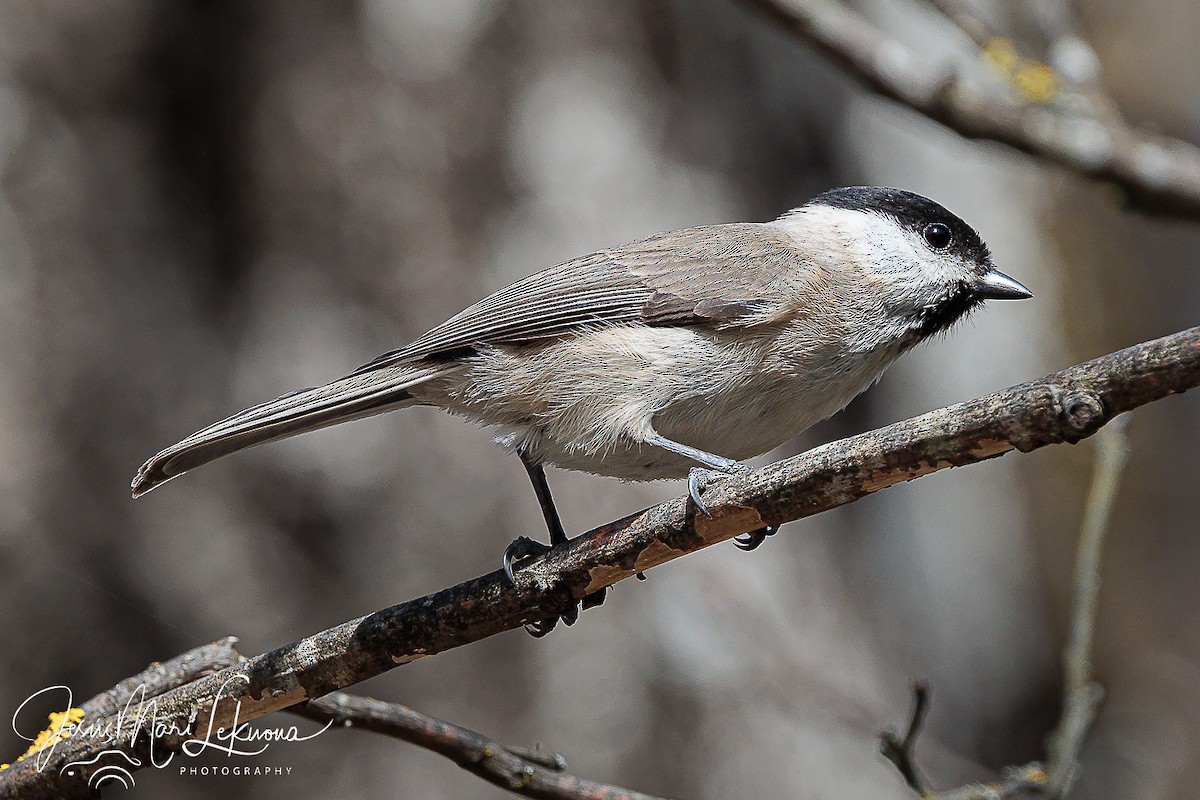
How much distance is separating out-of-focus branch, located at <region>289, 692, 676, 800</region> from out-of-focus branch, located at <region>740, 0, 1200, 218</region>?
2257mm

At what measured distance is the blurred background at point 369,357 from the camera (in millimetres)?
3125

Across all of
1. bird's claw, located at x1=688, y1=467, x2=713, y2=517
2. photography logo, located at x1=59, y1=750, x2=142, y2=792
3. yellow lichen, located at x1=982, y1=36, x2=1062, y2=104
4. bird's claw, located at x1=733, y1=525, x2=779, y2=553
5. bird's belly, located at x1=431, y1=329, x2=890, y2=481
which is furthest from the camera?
yellow lichen, located at x1=982, y1=36, x2=1062, y2=104

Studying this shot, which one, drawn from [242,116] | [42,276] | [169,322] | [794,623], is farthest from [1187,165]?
[42,276]

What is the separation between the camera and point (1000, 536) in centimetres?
427

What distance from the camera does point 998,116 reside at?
10.6 feet

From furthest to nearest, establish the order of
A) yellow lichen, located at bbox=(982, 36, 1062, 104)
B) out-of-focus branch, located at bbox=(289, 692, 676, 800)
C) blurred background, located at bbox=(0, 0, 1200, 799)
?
yellow lichen, located at bbox=(982, 36, 1062, 104) → blurred background, located at bbox=(0, 0, 1200, 799) → out-of-focus branch, located at bbox=(289, 692, 676, 800)

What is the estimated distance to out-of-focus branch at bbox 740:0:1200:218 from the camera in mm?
3203

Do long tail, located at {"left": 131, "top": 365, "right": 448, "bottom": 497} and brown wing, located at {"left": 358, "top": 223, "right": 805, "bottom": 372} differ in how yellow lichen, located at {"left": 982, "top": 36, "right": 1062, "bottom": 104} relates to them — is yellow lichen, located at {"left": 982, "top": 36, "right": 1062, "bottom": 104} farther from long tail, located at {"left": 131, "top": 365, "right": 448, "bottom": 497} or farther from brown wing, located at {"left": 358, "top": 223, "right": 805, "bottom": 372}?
long tail, located at {"left": 131, "top": 365, "right": 448, "bottom": 497}

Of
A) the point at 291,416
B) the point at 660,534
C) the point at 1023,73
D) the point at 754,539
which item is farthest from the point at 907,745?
the point at 1023,73

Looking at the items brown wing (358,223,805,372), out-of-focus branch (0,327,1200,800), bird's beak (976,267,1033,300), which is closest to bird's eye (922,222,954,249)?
bird's beak (976,267,1033,300)

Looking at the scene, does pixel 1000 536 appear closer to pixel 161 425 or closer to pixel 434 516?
pixel 434 516

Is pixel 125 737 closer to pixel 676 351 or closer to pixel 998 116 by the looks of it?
pixel 676 351

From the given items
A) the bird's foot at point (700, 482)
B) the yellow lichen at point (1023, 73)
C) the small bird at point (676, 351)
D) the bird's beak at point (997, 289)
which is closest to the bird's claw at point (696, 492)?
the bird's foot at point (700, 482)

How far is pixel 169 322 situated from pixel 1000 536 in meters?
3.21
